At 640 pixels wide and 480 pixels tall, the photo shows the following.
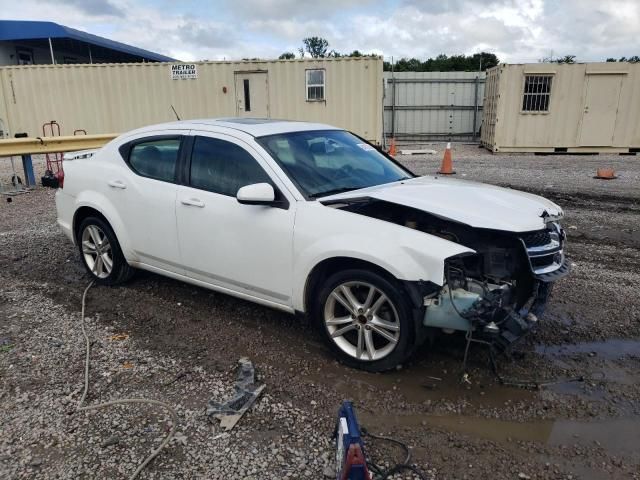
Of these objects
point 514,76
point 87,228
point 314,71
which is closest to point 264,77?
point 314,71

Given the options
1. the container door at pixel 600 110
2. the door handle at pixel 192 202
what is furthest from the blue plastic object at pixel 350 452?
the container door at pixel 600 110

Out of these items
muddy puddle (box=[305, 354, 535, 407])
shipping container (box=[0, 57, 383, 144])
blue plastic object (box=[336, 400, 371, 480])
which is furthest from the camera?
shipping container (box=[0, 57, 383, 144])

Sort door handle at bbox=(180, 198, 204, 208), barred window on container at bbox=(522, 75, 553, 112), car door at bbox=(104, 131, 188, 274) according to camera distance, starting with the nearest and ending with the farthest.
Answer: door handle at bbox=(180, 198, 204, 208) < car door at bbox=(104, 131, 188, 274) < barred window on container at bbox=(522, 75, 553, 112)

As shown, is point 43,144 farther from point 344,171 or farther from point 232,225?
point 344,171

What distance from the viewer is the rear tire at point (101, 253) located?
496cm

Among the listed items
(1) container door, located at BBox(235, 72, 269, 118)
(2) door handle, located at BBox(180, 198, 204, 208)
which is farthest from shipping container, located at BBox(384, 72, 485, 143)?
(2) door handle, located at BBox(180, 198, 204, 208)

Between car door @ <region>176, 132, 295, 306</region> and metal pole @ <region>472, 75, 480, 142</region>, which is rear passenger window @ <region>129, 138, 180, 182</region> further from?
metal pole @ <region>472, 75, 480, 142</region>

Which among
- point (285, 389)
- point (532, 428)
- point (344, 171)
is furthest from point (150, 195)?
point (532, 428)

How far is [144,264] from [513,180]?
8747 millimetres

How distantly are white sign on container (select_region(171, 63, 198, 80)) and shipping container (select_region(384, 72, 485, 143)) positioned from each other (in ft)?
25.6

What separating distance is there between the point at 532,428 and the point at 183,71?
51.4ft

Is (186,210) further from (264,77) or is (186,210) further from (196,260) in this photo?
(264,77)

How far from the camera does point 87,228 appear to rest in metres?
5.14

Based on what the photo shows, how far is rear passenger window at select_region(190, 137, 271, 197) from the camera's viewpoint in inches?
156
